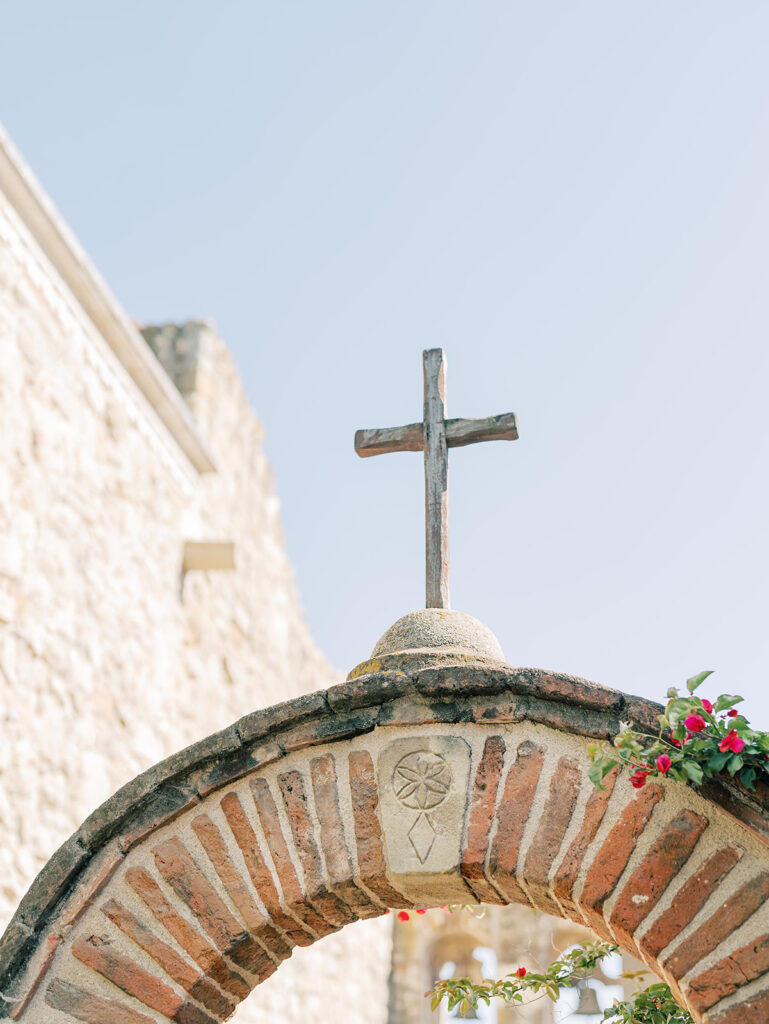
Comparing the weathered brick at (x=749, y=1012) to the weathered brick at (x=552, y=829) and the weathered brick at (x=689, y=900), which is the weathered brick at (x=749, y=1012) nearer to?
the weathered brick at (x=689, y=900)

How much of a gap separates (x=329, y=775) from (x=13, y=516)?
271 centimetres

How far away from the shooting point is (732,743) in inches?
67.7

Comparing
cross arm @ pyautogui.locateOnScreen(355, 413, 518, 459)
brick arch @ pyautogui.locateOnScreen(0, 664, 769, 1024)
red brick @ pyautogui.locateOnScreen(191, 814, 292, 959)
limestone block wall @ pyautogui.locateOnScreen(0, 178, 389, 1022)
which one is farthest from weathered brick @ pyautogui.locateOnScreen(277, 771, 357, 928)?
limestone block wall @ pyautogui.locateOnScreen(0, 178, 389, 1022)

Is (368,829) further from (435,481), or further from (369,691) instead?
(435,481)

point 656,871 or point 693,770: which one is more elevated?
point 693,770

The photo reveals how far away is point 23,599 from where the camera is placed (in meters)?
4.30

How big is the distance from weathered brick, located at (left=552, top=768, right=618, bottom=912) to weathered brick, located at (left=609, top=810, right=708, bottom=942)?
85mm

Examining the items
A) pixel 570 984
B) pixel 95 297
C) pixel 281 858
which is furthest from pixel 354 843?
pixel 95 297

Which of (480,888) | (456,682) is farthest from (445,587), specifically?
(480,888)

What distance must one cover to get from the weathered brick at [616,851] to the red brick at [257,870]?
1.82ft

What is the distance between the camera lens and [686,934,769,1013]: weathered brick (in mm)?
1674

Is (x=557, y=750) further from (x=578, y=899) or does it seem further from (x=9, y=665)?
(x=9, y=665)

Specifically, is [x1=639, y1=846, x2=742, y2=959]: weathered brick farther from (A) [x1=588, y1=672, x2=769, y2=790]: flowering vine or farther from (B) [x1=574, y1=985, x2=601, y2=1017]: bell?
(B) [x1=574, y1=985, x2=601, y2=1017]: bell

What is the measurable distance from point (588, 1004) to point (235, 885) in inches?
158
